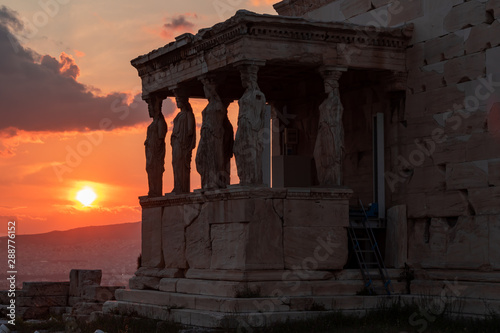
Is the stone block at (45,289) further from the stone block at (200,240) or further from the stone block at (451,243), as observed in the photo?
the stone block at (451,243)

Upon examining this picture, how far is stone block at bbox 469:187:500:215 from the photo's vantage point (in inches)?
581

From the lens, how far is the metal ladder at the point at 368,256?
1587 centimetres

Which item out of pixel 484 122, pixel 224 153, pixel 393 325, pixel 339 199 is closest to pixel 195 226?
pixel 224 153

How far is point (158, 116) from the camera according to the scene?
19.1 metres

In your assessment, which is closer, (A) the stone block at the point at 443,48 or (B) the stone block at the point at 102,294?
(A) the stone block at the point at 443,48

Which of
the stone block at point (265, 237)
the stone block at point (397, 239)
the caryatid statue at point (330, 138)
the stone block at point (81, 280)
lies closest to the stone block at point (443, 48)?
the caryatid statue at point (330, 138)

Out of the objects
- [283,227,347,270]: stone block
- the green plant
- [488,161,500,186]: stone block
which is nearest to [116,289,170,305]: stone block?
[283,227,347,270]: stone block

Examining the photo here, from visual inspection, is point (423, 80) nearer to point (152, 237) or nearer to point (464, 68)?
point (464, 68)

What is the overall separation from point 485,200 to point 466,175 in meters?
0.56

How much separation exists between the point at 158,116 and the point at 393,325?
22.2 ft

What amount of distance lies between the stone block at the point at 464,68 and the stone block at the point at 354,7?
2.54 metres

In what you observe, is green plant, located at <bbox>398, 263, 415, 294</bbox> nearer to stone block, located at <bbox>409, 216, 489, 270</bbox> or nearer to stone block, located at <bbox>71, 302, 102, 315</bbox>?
stone block, located at <bbox>409, 216, 489, 270</bbox>

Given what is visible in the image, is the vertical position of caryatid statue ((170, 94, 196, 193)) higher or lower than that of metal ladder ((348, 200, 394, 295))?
higher

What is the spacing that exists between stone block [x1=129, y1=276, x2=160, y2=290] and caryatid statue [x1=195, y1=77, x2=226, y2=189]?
2.16m
